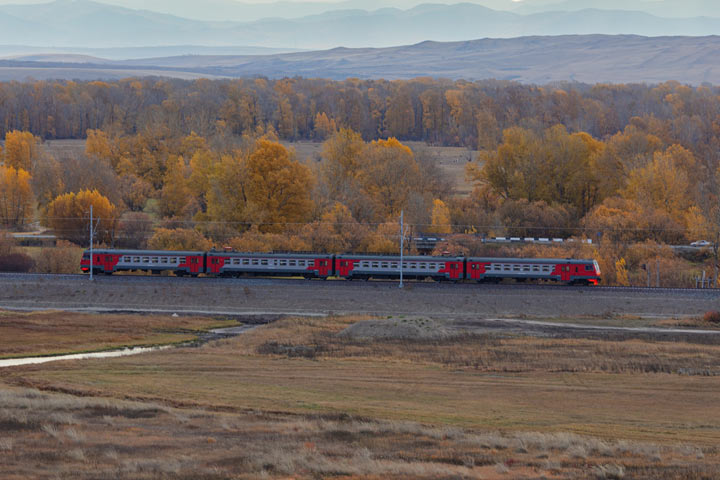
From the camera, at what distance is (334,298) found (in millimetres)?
62281

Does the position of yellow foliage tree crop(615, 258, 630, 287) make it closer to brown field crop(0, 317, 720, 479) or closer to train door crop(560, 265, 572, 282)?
train door crop(560, 265, 572, 282)

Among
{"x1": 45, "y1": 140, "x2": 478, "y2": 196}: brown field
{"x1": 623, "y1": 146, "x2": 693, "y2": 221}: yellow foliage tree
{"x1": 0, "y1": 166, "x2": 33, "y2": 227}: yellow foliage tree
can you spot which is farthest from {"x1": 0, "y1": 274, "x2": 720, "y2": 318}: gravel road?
{"x1": 45, "y1": 140, "x2": 478, "y2": 196}: brown field

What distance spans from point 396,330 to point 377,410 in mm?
19119

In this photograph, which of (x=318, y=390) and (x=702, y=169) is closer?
(x=318, y=390)

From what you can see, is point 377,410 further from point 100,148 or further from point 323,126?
point 323,126

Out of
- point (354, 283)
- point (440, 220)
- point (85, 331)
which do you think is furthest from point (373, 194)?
point (85, 331)

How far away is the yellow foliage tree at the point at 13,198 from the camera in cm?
10531

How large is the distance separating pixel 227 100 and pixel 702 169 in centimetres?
10546

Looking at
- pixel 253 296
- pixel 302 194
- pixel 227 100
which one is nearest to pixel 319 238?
pixel 302 194

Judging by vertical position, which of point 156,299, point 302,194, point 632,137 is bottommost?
point 156,299

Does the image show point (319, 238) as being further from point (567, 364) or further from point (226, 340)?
point (567, 364)

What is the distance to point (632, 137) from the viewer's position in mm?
115875

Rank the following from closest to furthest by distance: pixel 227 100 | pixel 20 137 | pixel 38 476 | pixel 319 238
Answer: pixel 38 476 < pixel 319 238 < pixel 20 137 < pixel 227 100

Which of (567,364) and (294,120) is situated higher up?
(294,120)
